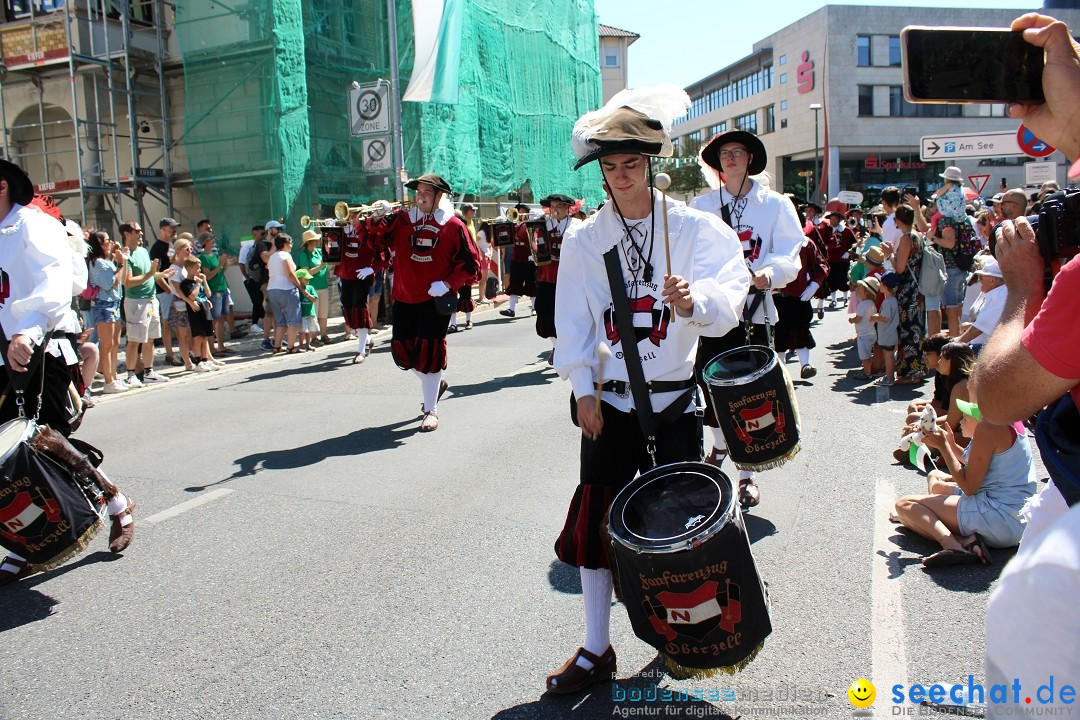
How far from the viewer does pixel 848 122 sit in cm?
5484

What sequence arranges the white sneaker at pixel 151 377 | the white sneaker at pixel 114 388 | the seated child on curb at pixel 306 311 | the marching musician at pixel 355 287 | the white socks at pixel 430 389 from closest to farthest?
the white socks at pixel 430 389 → the white sneaker at pixel 114 388 → the white sneaker at pixel 151 377 → the marching musician at pixel 355 287 → the seated child on curb at pixel 306 311

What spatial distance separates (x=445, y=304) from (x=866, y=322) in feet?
16.7

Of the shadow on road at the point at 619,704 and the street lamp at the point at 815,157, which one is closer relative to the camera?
the shadow on road at the point at 619,704

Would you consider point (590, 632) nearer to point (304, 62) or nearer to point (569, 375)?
point (569, 375)

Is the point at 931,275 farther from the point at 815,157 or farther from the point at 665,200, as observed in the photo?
the point at 815,157

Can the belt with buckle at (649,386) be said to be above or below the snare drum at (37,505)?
above

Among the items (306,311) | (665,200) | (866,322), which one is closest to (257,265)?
(306,311)

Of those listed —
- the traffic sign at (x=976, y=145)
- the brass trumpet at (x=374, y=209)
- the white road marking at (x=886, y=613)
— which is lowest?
the white road marking at (x=886, y=613)

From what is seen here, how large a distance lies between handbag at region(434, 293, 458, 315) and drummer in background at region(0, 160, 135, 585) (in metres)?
3.54

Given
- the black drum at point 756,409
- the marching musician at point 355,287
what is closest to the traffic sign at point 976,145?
the marching musician at point 355,287

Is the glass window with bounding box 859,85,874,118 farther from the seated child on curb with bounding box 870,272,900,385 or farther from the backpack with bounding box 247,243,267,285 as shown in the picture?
the seated child on curb with bounding box 870,272,900,385

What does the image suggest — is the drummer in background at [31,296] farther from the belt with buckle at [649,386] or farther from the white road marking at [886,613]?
the white road marking at [886,613]

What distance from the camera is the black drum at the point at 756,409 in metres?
4.05

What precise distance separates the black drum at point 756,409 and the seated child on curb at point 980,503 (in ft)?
2.91
